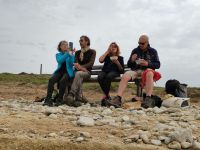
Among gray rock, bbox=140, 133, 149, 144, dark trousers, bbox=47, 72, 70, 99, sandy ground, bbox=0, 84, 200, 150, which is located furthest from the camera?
dark trousers, bbox=47, 72, 70, 99

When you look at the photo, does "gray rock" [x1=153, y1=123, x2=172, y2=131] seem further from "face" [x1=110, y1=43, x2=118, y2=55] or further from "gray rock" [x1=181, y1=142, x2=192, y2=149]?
"face" [x1=110, y1=43, x2=118, y2=55]

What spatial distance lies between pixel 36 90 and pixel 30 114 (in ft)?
32.1

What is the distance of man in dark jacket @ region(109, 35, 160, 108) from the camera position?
965 centimetres

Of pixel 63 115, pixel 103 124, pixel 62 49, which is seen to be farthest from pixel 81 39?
pixel 103 124

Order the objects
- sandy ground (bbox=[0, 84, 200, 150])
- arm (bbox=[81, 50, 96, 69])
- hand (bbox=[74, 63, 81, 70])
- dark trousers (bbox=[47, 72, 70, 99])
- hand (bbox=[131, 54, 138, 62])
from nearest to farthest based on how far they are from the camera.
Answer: sandy ground (bbox=[0, 84, 200, 150]) → dark trousers (bbox=[47, 72, 70, 99]) → hand (bbox=[131, 54, 138, 62]) → hand (bbox=[74, 63, 81, 70]) → arm (bbox=[81, 50, 96, 69])

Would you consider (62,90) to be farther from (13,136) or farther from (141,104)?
(13,136)

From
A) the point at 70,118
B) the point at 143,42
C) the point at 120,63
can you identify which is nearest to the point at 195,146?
the point at 70,118

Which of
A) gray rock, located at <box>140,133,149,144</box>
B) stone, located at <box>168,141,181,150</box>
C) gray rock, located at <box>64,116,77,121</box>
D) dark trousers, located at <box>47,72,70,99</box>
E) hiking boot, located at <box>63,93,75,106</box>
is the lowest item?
stone, located at <box>168,141,181,150</box>

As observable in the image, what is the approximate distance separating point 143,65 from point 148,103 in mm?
985

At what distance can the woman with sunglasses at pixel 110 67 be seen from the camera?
1031 centimetres

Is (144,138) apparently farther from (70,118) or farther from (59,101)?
(59,101)

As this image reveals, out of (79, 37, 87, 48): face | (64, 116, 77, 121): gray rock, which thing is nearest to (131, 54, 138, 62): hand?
(79, 37, 87, 48): face

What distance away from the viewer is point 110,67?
34.3ft

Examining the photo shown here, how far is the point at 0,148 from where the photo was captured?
5.56 metres
